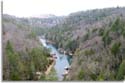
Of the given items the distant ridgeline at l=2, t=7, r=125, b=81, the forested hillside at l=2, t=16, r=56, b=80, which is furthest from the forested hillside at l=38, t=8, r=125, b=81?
the forested hillside at l=2, t=16, r=56, b=80

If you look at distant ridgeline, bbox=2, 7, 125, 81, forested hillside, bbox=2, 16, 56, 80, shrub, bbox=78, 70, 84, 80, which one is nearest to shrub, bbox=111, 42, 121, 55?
distant ridgeline, bbox=2, 7, 125, 81

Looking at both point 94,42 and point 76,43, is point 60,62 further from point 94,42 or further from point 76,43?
point 94,42

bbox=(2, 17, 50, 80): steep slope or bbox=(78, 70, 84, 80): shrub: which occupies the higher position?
bbox=(2, 17, 50, 80): steep slope

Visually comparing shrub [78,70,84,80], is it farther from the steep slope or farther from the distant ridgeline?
the steep slope

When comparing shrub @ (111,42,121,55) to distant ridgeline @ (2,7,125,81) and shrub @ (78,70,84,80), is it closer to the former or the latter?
distant ridgeline @ (2,7,125,81)

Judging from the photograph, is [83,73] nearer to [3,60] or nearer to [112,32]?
[112,32]

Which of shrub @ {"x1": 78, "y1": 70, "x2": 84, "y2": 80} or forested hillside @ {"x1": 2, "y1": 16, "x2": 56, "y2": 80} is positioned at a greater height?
forested hillside @ {"x1": 2, "y1": 16, "x2": 56, "y2": 80}

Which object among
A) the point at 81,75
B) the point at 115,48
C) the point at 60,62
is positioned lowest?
the point at 81,75

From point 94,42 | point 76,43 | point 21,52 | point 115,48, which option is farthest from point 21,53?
point 115,48

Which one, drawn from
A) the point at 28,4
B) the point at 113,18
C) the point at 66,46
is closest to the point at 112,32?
the point at 113,18

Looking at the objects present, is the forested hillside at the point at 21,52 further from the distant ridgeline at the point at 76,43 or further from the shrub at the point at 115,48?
the shrub at the point at 115,48

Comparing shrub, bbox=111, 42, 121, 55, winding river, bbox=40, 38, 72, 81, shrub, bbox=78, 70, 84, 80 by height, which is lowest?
shrub, bbox=78, 70, 84, 80

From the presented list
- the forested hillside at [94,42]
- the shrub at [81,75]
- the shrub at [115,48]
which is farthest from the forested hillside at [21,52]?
the shrub at [115,48]

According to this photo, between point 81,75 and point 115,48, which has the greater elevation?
point 115,48
